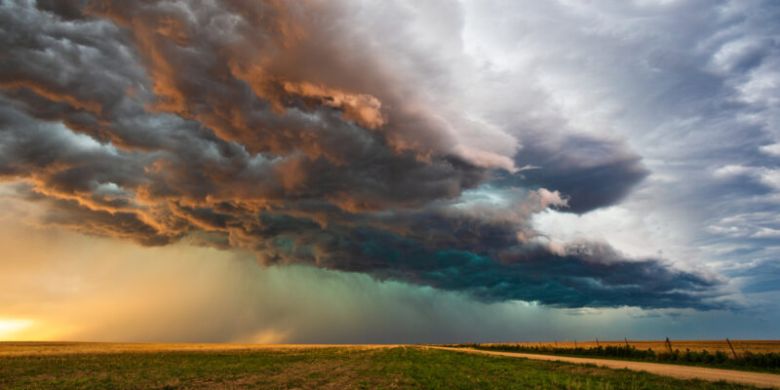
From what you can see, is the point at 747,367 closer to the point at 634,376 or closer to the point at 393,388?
the point at 634,376

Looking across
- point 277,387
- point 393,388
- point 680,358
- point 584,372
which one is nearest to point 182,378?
point 277,387

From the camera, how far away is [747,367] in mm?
40938

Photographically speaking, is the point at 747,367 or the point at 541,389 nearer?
the point at 541,389

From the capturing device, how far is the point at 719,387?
967 inches

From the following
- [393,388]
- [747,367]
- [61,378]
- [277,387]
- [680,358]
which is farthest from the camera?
[680,358]

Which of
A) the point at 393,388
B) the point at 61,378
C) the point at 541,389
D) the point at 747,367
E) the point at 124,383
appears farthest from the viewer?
the point at 747,367

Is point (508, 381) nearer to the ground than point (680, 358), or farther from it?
nearer to the ground

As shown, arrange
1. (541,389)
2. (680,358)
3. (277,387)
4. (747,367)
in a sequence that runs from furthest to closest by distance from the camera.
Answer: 1. (680,358)
2. (747,367)
3. (277,387)
4. (541,389)

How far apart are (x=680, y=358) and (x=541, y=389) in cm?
3871

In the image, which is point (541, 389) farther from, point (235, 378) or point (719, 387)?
point (235, 378)

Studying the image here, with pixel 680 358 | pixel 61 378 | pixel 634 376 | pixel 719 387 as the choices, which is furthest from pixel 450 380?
pixel 680 358

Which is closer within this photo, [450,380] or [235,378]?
[450,380]

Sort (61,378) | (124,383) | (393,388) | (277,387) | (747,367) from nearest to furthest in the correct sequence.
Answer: (393,388), (277,387), (124,383), (61,378), (747,367)

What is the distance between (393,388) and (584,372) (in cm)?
1745
